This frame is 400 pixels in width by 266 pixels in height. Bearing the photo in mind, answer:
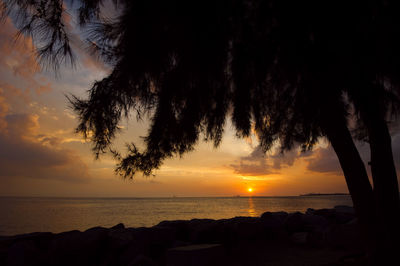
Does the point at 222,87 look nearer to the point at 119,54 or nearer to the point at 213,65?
the point at 213,65

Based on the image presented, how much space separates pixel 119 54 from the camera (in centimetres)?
413

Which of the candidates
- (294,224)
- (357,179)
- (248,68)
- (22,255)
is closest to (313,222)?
(294,224)

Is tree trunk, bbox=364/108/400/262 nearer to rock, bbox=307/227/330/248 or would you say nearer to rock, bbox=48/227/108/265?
rock, bbox=307/227/330/248

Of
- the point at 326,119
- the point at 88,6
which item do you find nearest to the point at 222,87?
the point at 326,119

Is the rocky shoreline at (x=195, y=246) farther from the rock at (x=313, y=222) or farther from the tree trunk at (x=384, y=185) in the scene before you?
the tree trunk at (x=384, y=185)

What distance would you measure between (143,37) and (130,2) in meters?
0.45

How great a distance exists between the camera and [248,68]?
12.5ft

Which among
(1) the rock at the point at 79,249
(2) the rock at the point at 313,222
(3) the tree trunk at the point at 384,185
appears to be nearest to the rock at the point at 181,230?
(1) the rock at the point at 79,249

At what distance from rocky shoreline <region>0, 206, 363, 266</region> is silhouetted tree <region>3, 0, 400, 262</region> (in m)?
1.98

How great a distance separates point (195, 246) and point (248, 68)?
10.4 feet

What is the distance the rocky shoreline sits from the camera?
493 centimetres

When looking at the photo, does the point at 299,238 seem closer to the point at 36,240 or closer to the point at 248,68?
the point at 248,68

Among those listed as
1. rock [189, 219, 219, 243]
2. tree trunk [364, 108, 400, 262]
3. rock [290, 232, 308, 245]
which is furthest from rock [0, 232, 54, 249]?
tree trunk [364, 108, 400, 262]

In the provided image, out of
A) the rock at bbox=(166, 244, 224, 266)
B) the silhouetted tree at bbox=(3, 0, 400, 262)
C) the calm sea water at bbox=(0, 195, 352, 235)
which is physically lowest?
the calm sea water at bbox=(0, 195, 352, 235)
